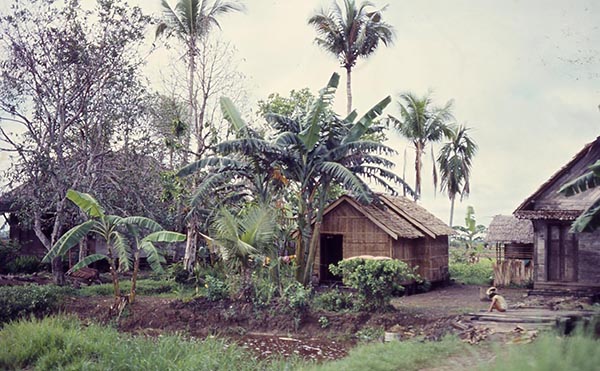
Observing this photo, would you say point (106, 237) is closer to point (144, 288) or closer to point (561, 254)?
point (144, 288)

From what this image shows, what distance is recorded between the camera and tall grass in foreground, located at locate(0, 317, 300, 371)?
9.76m

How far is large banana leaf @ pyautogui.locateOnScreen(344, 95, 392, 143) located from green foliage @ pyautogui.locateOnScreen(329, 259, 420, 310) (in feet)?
14.8

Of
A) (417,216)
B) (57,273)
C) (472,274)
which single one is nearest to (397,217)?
(417,216)

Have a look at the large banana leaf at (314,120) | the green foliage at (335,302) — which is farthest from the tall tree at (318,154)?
the green foliage at (335,302)

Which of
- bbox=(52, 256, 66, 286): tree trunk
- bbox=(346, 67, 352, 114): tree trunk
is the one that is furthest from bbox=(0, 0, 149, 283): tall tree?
bbox=(346, 67, 352, 114): tree trunk

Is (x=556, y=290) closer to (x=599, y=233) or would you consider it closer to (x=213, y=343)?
(x=599, y=233)

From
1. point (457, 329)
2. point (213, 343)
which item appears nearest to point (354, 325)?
point (457, 329)

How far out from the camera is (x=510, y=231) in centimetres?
2498

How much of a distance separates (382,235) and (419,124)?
11.0 meters

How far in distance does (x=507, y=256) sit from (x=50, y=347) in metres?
20.1

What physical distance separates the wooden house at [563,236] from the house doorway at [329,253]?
6.07 metres

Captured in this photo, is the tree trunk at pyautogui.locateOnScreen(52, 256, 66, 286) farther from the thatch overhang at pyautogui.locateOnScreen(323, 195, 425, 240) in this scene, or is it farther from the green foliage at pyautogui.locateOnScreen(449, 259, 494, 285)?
the green foliage at pyautogui.locateOnScreen(449, 259, 494, 285)

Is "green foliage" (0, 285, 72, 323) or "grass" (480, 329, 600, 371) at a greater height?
"grass" (480, 329, 600, 371)

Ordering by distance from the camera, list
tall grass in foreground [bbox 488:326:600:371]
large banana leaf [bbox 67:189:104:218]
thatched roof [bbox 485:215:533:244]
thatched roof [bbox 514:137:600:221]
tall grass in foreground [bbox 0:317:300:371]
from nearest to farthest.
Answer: tall grass in foreground [bbox 488:326:600:371] < tall grass in foreground [bbox 0:317:300:371] < large banana leaf [bbox 67:189:104:218] < thatched roof [bbox 514:137:600:221] < thatched roof [bbox 485:215:533:244]
